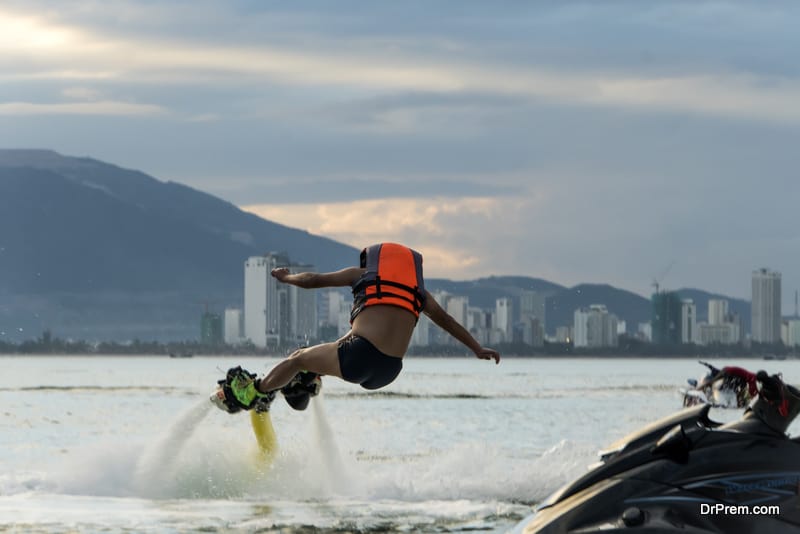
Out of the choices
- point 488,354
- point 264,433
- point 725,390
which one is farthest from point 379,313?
point 264,433

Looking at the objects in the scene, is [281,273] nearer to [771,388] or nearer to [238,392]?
[238,392]

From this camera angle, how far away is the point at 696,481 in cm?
692

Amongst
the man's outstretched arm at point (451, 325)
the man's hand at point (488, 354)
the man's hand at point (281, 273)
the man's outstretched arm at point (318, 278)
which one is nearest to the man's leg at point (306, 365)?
the man's outstretched arm at point (318, 278)

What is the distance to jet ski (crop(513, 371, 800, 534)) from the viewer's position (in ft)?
22.5

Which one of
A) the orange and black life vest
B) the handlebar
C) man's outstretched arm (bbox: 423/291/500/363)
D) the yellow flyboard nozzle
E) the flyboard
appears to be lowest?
the yellow flyboard nozzle

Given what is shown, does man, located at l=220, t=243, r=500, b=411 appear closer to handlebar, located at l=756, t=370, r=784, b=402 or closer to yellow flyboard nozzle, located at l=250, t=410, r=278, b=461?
handlebar, located at l=756, t=370, r=784, b=402

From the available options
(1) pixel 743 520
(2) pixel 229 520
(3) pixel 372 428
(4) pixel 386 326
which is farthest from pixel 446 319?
(3) pixel 372 428

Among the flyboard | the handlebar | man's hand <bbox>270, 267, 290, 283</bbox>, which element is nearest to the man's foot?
the flyboard

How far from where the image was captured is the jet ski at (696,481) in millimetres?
6871

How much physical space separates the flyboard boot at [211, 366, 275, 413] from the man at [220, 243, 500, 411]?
2426 millimetres

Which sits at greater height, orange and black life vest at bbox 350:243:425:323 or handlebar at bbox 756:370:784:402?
orange and black life vest at bbox 350:243:425:323

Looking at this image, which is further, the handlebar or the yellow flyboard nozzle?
the yellow flyboard nozzle

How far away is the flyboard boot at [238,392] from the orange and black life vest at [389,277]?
312cm

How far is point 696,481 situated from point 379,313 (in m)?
4.51
